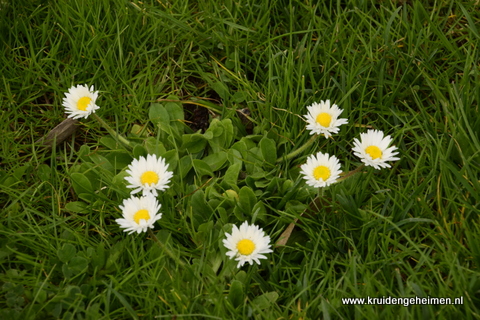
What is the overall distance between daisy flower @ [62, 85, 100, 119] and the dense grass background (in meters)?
0.22

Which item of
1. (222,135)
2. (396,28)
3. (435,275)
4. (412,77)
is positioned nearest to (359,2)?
(396,28)

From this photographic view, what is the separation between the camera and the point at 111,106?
8.38 ft

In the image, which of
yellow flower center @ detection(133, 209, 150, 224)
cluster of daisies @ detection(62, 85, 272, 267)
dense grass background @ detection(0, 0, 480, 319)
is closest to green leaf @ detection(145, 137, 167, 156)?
dense grass background @ detection(0, 0, 480, 319)

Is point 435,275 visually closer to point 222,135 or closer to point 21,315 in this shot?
point 222,135

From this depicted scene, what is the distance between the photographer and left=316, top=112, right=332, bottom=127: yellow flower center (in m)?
2.13

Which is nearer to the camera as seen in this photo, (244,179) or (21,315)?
(21,315)

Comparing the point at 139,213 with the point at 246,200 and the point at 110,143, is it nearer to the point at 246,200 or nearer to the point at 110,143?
the point at 246,200

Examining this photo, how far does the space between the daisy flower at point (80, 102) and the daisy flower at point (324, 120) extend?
0.93 m

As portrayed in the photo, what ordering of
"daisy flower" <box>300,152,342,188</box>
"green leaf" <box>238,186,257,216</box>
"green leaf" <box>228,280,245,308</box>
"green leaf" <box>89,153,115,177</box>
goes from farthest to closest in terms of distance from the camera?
1. "green leaf" <box>89,153,115,177</box>
2. "green leaf" <box>238,186,257,216</box>
3. "daisy flower" <box>300,152,342,188</box>
4. "green leaf" <box>228,280,245,308</box>

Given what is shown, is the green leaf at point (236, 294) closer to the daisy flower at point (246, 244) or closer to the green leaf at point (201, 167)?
the daisy flower at point (246, 244)

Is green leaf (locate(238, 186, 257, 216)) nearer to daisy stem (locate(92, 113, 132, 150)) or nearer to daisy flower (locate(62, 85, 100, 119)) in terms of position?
daisy stem (locate(92, 113, 132, 150))

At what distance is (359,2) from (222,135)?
103 centimetres

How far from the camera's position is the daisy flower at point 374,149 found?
6.56 feet

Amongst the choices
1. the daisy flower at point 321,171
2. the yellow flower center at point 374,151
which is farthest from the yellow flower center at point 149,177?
the yellow flower center at point 374,151
